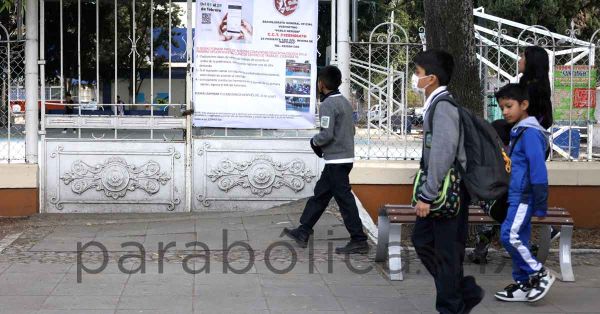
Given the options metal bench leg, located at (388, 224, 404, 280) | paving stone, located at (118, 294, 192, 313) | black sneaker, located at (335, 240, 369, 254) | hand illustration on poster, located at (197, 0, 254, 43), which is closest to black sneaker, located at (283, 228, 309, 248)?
black sneaker, located at (335, 240, 369, 254)

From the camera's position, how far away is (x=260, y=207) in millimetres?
10258

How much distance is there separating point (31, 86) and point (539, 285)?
6.37 meters

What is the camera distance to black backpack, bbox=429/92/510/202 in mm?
5297

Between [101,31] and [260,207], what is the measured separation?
2.94 metres

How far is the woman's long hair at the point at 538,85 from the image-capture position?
21.8ft

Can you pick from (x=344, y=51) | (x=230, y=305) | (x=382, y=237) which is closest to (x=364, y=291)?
(x=382, y=237)

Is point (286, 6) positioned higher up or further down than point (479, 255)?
higher up

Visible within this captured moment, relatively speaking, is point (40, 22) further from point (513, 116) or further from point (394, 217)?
point (513, 116)

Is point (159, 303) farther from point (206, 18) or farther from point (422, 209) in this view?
point (206, 18)

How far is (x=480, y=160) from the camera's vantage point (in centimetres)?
534

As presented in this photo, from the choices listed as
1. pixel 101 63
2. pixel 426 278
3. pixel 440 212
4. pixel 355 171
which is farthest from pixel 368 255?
pixel 101 63

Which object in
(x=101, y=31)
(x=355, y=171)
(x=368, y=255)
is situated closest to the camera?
(x=368, y=255)

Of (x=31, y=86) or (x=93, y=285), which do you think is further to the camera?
(x=31, y=86)

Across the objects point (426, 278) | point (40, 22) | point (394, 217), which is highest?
point (40, 22)
